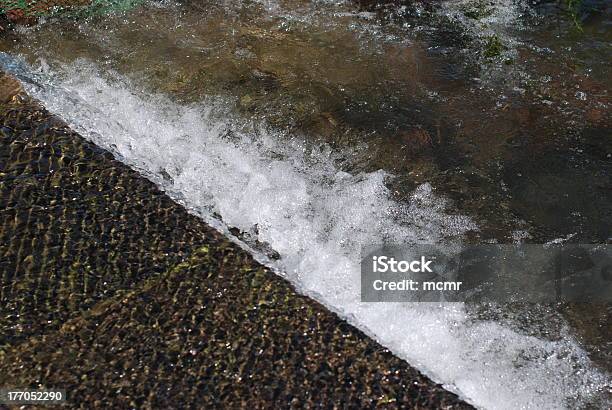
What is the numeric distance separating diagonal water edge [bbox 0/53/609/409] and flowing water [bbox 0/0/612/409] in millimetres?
10

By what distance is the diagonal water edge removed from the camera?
295 centimetres

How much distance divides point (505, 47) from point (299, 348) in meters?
3.13

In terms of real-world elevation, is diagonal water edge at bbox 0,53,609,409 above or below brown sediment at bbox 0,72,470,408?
below

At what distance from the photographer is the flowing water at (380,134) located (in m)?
3.12

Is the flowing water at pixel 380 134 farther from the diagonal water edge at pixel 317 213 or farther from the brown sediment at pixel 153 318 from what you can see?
the brown sediment at pixel 153 318

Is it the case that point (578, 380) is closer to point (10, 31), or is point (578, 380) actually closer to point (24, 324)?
point (24, 324)

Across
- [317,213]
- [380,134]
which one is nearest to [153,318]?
[317,213]

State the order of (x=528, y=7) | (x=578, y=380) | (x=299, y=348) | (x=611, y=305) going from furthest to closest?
1. (x=528, y=7)
2. (x=611, y=305)
3. (x=578, y=380)
4. (x=299, y=348)

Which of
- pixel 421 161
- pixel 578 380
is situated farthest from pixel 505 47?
pixel 578 380

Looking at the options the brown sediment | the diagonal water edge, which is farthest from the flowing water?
the brown sediment

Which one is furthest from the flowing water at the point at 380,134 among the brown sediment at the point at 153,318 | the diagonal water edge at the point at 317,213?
the brown sediment at the point at 153,318

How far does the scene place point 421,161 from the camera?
4035 millimetres

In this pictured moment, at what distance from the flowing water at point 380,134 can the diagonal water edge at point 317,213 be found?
0.01 meters

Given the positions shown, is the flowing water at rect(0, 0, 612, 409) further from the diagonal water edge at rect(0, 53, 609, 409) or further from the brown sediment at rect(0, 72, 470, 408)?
the brown sediment at rect(0, 72, 470, 408)
